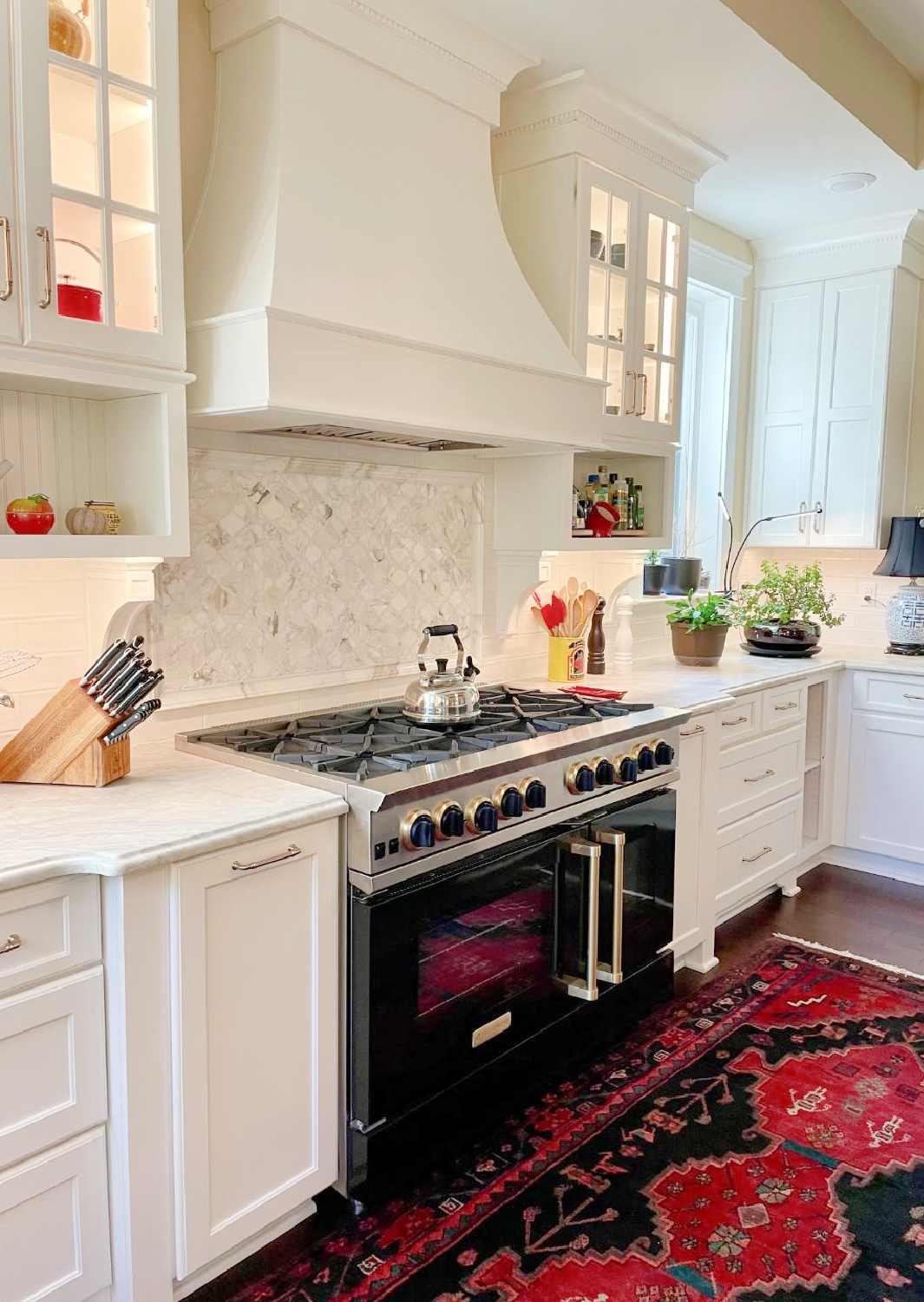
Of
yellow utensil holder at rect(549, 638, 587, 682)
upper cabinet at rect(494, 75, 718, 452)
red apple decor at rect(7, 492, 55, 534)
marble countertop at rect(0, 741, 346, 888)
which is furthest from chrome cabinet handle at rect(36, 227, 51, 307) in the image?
yellow utensil holder at rect(549, 638, 587, 682)

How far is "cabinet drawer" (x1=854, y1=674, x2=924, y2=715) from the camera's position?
13.0ft

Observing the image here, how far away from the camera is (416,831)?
195cm

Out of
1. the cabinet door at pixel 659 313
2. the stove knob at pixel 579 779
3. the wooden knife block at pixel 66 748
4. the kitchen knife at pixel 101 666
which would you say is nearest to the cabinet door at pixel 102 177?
the kitchen knife at pixel 101 666

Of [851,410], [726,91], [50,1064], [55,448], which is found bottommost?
[50,1064]

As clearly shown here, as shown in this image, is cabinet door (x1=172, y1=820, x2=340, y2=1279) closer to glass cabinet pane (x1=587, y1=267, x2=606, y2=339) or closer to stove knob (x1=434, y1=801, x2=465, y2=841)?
stove knob (x1=434, y1=801, x2=465, y2=841)

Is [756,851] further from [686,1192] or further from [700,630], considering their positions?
[686,1192]

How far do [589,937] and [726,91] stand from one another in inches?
98.7

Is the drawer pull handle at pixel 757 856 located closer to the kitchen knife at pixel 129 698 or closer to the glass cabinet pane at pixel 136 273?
the kitchen knife at pixel 129 698

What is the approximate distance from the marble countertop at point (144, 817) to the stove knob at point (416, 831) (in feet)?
0.44

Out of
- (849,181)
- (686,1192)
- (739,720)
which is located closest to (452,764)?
(686,1192)

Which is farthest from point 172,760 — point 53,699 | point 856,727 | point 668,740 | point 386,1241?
point 856,727

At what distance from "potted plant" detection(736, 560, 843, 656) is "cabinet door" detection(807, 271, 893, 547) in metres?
0.40

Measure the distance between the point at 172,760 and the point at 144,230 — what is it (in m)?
1.11

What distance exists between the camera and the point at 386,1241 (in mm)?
1961
